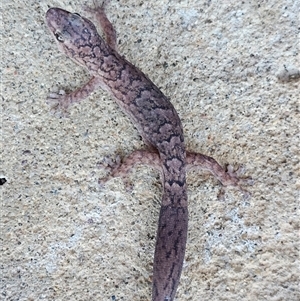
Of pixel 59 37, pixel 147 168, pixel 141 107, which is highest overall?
pixel 59 37

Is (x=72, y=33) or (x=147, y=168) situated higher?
(x=72, y=33)

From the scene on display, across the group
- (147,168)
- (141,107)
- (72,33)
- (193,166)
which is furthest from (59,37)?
(193,166)

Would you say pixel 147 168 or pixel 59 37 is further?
pixel 147 168

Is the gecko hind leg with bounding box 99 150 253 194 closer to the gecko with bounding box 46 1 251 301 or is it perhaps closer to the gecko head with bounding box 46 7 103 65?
the gecko with bounding box 46 1 251 301

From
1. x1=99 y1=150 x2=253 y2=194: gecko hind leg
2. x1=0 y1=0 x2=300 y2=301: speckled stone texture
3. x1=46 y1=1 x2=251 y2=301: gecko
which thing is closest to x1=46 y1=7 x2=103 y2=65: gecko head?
x1=46 y1=1 x2=251 y2=301: gecko

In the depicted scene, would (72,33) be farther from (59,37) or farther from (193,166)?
(193,166)

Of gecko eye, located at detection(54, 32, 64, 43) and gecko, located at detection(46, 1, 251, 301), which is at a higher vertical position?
gecko eye, located at detection(54, 32, 64, 43)
